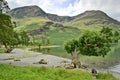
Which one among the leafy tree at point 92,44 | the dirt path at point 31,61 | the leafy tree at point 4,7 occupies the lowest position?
the dirt path at point 31,61

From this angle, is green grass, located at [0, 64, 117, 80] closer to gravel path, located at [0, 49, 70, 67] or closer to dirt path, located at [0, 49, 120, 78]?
dirt path, located at [0, 49, 120, 78]

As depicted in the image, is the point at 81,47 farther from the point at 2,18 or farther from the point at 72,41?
the point at 2,18

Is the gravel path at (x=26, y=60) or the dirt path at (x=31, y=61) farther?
the gravel path at (x=26, y=60)

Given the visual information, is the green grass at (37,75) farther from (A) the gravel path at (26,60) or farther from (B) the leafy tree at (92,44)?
(A) the gravel path at (26,60)

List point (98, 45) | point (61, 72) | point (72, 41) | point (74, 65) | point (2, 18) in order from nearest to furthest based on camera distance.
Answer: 1. point (61, 72)
2. point (2, 18)
3. point (74, 65)
4. point (98, 45)
5. point (72, 41)

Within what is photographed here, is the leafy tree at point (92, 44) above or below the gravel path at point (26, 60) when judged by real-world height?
above

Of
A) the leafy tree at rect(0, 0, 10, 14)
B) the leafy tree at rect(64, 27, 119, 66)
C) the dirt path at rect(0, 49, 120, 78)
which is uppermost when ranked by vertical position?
the leafy tree at rect(0, 0, 10, 14)

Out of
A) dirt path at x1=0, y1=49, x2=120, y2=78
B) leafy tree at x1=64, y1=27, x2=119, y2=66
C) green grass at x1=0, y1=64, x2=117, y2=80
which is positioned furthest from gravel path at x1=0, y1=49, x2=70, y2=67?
green grass at x1=0, y1=64, x2=117, y2=80

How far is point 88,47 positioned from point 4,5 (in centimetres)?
3315

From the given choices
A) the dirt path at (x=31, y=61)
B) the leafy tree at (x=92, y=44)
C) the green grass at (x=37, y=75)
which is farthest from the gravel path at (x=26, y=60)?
the green grass at (x=37, y=75)

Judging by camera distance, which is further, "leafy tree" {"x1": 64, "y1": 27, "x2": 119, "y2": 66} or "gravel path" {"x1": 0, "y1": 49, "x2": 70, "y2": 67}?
"leafy tree" {"x1": 64, "y1": 27, "x2": 119, "y2": 66}

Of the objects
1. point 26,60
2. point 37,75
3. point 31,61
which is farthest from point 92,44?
point 37,75

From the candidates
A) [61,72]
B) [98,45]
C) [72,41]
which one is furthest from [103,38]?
[61,72]

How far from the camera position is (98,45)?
8819 cm
